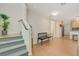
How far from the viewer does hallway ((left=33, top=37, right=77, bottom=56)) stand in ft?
7.80

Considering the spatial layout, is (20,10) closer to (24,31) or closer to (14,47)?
(24,31)

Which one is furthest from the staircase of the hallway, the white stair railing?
the hallway

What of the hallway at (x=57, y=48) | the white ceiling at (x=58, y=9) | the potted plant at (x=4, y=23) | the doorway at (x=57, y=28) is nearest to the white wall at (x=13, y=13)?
the potted plant at (x=4, y=23)

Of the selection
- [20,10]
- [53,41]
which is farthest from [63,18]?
[20,10]

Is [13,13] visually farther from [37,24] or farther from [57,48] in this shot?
[57,48]

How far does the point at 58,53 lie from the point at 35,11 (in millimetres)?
915

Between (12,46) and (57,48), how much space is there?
85 centimetres

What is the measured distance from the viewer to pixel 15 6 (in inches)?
91.2

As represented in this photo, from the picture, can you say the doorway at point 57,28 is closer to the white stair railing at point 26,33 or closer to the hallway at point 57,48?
the hallway at point 57,48

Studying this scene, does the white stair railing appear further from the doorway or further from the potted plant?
the doorway

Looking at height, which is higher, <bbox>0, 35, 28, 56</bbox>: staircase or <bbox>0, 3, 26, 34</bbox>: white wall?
<bbox>0, 3, 26, 34</bbox>: white wall

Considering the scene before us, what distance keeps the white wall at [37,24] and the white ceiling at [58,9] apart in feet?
0.26

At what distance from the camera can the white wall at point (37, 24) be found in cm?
241

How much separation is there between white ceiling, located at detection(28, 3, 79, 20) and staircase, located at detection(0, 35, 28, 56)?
24.4 inches
